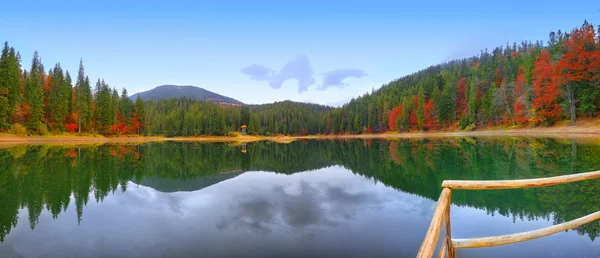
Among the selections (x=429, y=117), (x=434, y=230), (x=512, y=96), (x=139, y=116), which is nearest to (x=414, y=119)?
(x=429, y=117)

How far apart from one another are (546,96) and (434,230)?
57.3 m

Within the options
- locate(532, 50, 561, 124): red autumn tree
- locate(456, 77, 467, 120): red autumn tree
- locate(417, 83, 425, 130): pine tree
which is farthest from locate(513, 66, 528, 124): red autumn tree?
locate(417, 83, 425, 130): pine tree

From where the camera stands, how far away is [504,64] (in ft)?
256

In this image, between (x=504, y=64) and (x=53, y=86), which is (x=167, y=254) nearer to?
(x=53, y=86)

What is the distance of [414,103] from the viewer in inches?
3659

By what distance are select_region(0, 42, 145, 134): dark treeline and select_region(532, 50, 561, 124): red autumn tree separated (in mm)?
86873

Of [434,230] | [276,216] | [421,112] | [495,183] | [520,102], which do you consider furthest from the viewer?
[421,112]

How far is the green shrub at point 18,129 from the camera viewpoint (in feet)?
163

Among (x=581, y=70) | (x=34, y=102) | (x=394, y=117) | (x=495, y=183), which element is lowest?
(x=495, y=183)

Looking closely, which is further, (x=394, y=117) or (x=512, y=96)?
(x=394, y=117)

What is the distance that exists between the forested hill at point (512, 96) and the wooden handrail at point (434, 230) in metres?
52.4

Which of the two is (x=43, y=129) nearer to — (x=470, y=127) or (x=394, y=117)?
(x=470, y=127)

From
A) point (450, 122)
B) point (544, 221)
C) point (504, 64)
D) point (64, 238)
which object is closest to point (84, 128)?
point (64, 238)

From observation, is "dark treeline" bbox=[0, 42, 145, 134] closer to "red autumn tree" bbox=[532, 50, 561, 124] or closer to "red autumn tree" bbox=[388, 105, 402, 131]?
"red autumn tree" bbox=[388, 105, 402, 131]
